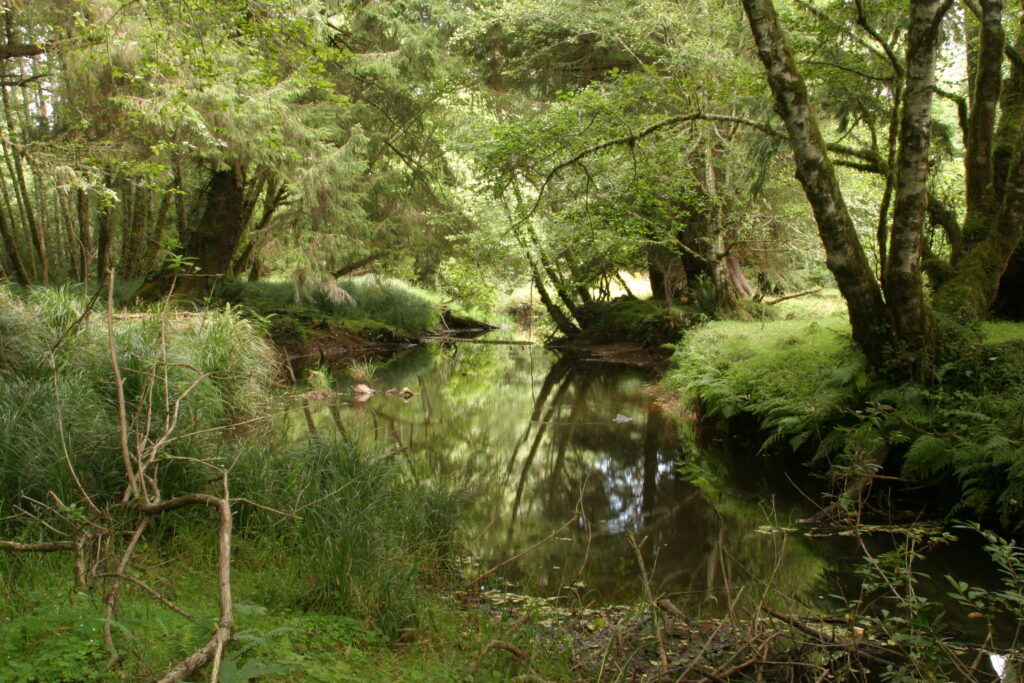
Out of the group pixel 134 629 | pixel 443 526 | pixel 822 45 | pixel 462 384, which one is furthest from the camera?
pixel 462 384

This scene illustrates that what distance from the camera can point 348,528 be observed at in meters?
3.86

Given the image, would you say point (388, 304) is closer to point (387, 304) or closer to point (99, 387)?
point (387, 304)

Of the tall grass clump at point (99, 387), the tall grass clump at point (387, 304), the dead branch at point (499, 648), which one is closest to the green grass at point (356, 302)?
the tall grass clump at point (387, 304)

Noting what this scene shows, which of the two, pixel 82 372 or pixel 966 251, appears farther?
pixel 966 251

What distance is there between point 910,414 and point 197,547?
5361mm

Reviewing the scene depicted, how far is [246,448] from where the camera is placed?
201 inches

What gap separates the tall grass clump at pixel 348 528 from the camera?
3.56m

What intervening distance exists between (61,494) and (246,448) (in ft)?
4.26

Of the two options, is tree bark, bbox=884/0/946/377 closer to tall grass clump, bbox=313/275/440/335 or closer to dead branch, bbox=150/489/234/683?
dead branch, bbox=150/489/234/683

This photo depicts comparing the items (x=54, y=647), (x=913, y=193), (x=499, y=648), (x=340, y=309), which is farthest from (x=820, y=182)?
(x=340, y=309)

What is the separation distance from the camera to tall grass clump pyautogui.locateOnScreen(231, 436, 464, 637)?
11.7 feet

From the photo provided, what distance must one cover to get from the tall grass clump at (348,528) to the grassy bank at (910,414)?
295 centimetres

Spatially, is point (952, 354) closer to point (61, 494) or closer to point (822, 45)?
point (822, 45)

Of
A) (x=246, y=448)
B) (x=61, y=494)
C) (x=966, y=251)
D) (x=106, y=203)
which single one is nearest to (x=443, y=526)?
(x=246, y=448)
